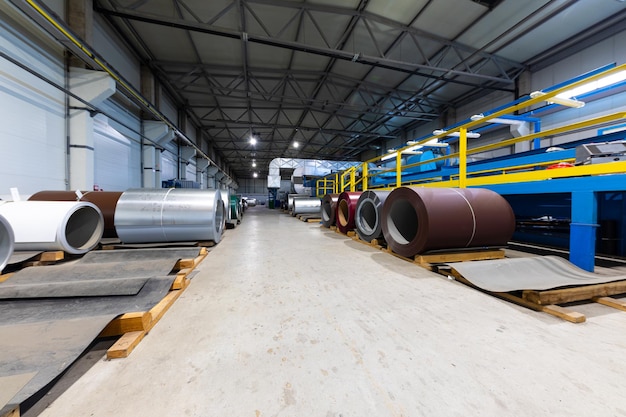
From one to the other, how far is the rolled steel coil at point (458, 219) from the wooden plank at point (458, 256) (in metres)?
0.09

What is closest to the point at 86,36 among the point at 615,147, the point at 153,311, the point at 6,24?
the point at 6,24

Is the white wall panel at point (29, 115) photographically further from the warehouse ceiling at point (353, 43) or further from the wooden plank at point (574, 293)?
the wooden plank at point (574, 293)

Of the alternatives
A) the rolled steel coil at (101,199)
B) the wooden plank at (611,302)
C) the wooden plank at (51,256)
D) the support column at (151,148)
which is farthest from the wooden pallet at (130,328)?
the support column at (151,148)

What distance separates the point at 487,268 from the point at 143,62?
11.6m

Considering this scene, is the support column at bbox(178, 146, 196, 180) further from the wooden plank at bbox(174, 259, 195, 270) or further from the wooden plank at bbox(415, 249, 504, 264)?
the wooden plank at bbox(415, 249, 504, 264)

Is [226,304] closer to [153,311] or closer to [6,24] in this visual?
[153,311]

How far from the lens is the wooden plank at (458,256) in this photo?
281 cm

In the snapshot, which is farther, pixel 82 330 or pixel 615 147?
pixel 615 147

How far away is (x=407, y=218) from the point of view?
411 centimetres

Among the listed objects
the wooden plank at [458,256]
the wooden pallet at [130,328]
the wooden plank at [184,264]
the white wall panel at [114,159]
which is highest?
the white wall panel at [114,159]

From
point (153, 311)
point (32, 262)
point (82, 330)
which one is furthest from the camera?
point (32, 262)

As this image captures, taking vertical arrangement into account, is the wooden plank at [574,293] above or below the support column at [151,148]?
below

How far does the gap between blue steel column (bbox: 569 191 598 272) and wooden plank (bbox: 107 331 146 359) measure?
12.9 feet

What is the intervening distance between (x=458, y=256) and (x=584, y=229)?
1.14 meters
